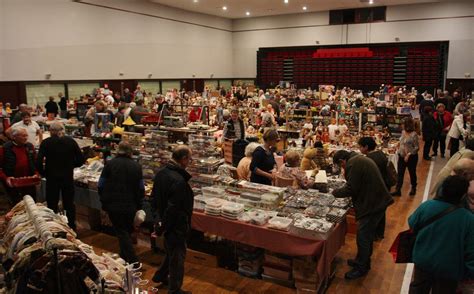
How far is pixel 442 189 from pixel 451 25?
757 inches

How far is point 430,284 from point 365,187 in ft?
4.34

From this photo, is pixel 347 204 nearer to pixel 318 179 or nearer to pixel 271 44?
pixel 318 179

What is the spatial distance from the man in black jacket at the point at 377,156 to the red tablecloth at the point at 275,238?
98cm

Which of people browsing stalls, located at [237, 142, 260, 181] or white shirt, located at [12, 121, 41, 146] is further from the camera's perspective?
white shirt, located at [12, 121, 41, 146]

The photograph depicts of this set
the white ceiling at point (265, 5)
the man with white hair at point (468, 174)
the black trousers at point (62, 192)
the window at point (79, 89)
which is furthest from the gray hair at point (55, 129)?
the white ceiling at point (265, 5)

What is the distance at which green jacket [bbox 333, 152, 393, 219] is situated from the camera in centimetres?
445

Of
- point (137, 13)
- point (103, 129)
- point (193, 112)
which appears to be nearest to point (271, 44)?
point (137, 13)

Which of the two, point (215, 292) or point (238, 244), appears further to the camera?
point (238, 244)

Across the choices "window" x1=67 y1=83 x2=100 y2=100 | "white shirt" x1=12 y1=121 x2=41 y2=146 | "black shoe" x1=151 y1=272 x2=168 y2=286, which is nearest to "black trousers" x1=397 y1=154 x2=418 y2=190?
"black shoe" x1=151 y1=272 x2=168 y2=286

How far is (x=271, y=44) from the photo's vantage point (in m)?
24.3

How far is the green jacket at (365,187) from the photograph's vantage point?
175 inches

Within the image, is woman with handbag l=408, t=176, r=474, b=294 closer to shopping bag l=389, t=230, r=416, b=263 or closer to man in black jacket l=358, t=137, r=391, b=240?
shopping bag l=389, t=230, r=416, b=263

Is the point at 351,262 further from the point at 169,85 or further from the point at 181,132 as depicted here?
the point at 169,85

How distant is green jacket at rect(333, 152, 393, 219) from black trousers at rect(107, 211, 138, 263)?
2.38 m
